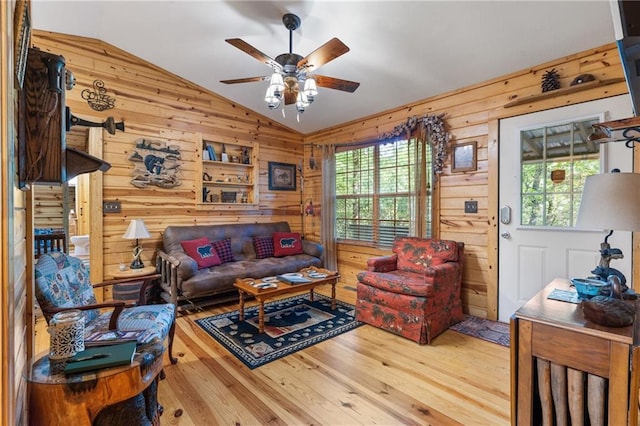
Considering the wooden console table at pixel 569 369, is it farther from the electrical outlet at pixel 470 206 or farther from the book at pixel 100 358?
the electrical outlet at pixel 470 206

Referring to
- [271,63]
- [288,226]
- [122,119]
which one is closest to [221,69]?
[122,119]

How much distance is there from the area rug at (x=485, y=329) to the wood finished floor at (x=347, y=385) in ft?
0.44

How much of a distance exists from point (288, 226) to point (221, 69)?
8.43 ft

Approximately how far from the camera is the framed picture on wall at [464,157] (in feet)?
Result: 11.0

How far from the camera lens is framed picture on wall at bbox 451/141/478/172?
3.36m

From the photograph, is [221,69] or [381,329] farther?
[221,69]

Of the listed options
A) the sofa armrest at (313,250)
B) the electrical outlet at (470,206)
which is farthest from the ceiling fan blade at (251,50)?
the sofa armrest at (313,250)

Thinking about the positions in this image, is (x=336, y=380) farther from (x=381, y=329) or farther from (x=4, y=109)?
(x=4, y=109)

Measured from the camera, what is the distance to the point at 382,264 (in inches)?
134

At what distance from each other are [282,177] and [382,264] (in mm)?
2630

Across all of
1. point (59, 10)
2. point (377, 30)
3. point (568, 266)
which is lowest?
point (568, 266)

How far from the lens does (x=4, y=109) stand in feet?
2.77

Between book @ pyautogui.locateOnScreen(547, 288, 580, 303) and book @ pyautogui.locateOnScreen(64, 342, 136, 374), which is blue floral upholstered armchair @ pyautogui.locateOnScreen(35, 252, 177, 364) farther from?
book @ pyautogui.locateOnScreen(547, 288, 580, 303)

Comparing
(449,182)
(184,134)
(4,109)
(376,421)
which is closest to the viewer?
(4,109)
